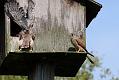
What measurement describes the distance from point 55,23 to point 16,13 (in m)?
0.76

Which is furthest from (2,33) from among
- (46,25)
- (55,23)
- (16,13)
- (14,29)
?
(55,23)

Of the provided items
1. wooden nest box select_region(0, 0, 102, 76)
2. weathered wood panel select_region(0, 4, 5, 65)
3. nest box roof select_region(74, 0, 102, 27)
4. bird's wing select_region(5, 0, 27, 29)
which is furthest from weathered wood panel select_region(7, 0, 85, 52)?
weathered wood panel select_region(0, 4, 5, 65)

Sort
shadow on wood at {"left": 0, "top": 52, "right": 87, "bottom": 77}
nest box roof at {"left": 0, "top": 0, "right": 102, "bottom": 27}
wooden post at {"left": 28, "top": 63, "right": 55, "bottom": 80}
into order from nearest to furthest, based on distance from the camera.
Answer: shadow on wood at {"left": 0, "top": 52, "right": 87, "bottom": 77}, wooden post at {"left": 28, "top": 63, "right": 55, "bottom": 80}, nest box roof at {"left": 0, "top": 0, "right": 102, "bottom": 27}

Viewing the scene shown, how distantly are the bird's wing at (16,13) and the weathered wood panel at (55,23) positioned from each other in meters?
0.11

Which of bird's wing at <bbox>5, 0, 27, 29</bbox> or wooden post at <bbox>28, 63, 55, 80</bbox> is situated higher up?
bird's wing at <bbox>5, 0, 27, 29</bbox>

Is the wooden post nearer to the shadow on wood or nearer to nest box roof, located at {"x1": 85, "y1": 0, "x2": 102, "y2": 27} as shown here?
the shadow on wood

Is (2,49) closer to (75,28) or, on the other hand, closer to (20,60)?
(20,60)

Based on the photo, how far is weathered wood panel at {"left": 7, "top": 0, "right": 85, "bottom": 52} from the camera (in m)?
10.9

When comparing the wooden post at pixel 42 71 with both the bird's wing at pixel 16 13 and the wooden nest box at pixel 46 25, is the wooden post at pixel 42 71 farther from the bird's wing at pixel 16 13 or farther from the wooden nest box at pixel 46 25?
the bird's wing at pixel 16 13

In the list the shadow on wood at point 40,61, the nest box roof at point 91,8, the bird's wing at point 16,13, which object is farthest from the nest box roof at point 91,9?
the bird's wing at point 16,13

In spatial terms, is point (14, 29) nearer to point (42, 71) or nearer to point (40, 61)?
point (40, 61)

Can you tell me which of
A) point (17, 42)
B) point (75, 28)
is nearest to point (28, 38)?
point (17, 42)

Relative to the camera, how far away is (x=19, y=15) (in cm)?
1090

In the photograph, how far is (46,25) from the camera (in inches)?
431
